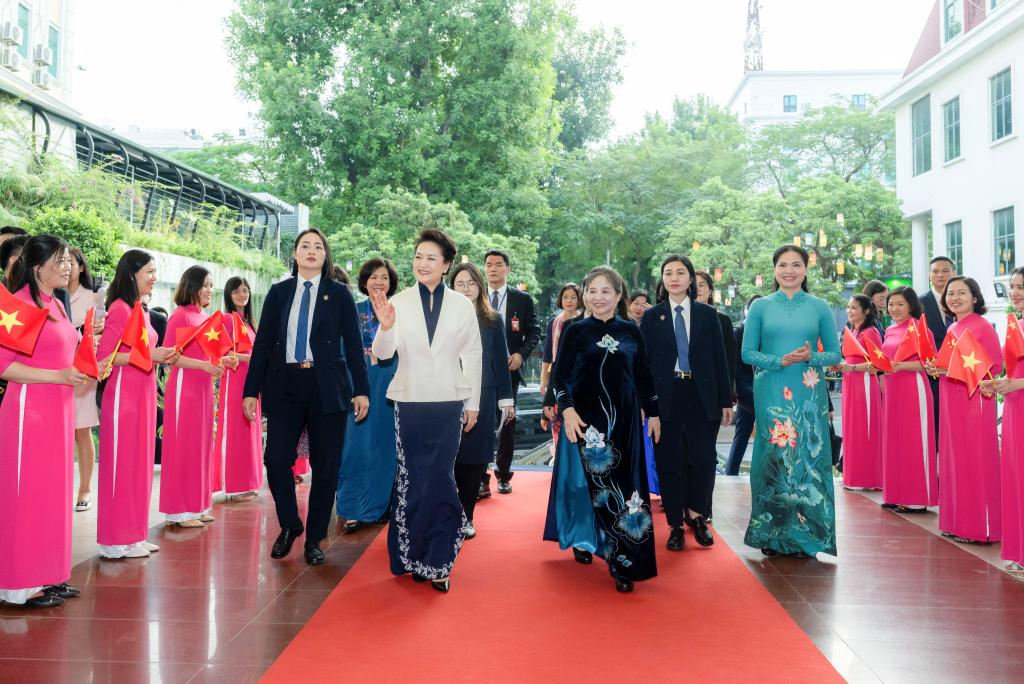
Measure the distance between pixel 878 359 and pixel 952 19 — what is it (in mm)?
12945

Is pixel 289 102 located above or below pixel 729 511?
above

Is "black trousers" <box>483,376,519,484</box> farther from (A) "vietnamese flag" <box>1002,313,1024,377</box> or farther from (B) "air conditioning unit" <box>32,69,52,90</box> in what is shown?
(B) "air conditioning unit" <box>32,69,52,90</box>

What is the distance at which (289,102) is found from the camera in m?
20.1

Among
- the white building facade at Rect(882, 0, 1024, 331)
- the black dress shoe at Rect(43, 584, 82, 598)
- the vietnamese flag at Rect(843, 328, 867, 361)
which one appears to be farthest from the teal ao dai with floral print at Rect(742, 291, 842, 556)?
the white building facade at Rect(882, 0, 1024, 331)

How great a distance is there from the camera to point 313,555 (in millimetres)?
4973

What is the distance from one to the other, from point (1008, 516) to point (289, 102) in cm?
1836

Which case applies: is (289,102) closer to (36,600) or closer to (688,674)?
(36,600)

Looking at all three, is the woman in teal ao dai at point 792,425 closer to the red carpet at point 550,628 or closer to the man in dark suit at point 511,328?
the red carpet at point 550,628

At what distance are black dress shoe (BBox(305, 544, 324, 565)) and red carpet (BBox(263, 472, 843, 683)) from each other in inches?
8.8

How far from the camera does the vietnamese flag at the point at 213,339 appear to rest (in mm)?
5730

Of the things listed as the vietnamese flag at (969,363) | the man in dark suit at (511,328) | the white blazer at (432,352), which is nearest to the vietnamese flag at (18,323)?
the white blazer at (432,352)

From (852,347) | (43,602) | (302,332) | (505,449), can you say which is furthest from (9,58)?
(852,347)

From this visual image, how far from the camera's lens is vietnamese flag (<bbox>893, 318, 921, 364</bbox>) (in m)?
6.34

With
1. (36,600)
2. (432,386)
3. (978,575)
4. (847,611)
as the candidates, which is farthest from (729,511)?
(36,600)
